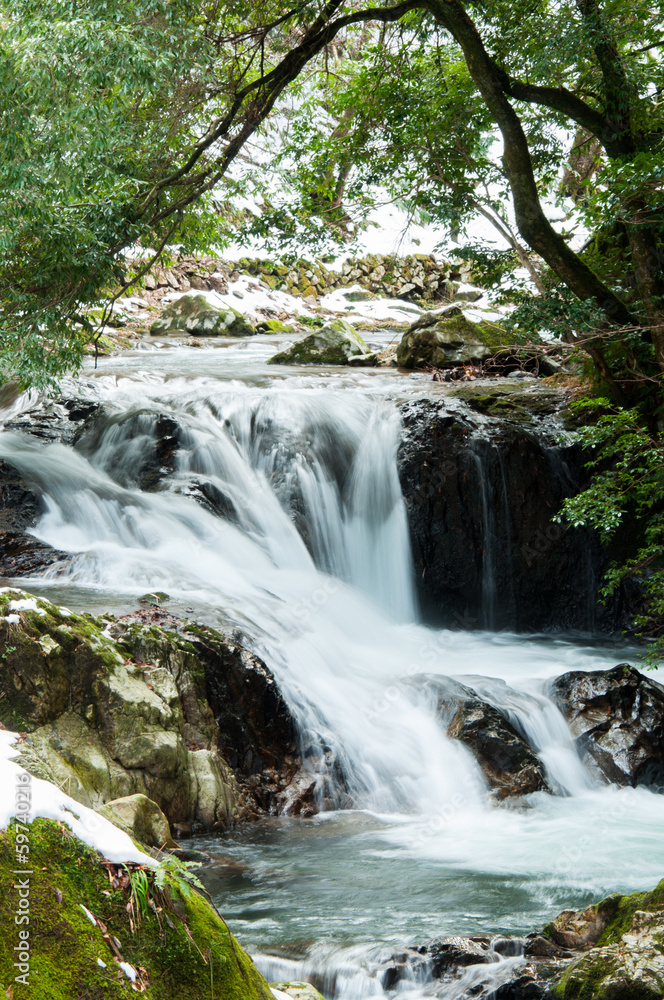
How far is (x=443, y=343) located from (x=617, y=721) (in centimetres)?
913

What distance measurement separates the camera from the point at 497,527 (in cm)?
1064

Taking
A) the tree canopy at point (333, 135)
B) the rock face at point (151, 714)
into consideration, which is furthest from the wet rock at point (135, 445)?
the rock face at point (151, 714)

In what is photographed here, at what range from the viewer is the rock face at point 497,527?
10547 mm

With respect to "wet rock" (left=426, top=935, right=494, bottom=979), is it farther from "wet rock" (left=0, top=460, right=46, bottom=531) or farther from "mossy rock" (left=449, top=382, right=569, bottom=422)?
"mossy rock" (left=449, top=382, right=569, bottom=422)

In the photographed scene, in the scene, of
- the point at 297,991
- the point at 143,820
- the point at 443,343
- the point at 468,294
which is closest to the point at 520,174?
the point at 443,343

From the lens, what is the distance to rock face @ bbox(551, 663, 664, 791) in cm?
685

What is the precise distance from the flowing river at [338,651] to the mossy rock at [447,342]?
59.1 inches

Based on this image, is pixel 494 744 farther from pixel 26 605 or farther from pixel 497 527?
pixel 497 527

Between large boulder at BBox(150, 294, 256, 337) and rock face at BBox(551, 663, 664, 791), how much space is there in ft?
53.4

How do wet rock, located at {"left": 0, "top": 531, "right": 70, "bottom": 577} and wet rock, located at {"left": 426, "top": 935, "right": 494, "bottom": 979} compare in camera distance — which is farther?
wet rock, located at {"left": 0, "top": 531, "right": 70, "bottom": 577}

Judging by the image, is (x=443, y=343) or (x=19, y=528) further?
(x=443, y=343)

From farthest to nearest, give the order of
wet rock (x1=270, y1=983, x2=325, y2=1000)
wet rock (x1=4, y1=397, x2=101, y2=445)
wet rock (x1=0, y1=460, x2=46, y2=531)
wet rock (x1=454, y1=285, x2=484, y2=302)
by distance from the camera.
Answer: wet rock (x1=454, y1=285, x2=484, y2=302), wet rock (x1=4, y1=397, x2=101, y2=445), wet rock (x1=0, y1=460, x2=46, y2=531), wet rock (x1=270, y1=983, x2=325, y2=1000)

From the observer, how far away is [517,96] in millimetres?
8570

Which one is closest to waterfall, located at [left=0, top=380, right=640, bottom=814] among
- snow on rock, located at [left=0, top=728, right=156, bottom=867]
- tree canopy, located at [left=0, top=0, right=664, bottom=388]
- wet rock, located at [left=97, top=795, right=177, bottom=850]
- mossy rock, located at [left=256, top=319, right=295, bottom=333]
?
tree canopy, located at [left=0, top=0, right=664, bottom=388]
